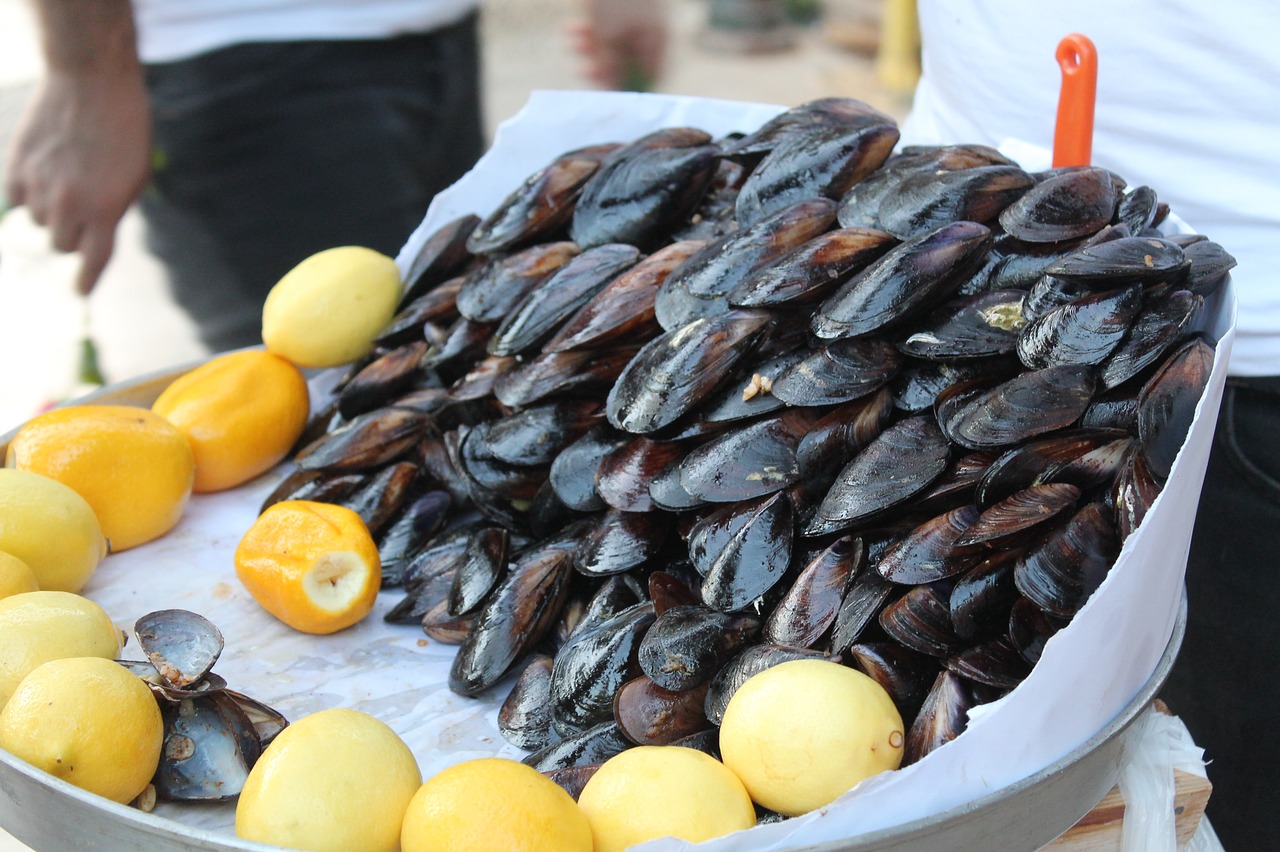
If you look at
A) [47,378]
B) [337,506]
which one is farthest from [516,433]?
[47,378]

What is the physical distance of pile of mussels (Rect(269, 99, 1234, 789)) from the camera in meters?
0.80

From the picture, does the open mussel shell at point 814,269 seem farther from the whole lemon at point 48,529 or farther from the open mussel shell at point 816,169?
the whole lemon at point 48,529

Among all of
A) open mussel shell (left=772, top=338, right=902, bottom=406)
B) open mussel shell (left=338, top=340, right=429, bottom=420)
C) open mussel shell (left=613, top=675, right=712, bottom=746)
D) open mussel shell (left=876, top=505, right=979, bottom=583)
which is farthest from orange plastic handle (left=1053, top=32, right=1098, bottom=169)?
open mussel shell (left=338, top=340, right=429, bottom=420)

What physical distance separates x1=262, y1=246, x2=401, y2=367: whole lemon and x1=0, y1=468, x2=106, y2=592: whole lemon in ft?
1.13

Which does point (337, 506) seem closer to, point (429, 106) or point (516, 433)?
point (516, 433)

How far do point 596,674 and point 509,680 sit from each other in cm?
16

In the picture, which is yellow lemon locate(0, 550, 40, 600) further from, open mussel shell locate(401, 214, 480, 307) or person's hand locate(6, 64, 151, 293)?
person's hand locate(6, 64, 151, 293)

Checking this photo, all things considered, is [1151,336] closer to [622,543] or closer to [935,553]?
[935,553]

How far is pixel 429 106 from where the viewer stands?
2457 mm

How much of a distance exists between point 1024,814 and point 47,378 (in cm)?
401

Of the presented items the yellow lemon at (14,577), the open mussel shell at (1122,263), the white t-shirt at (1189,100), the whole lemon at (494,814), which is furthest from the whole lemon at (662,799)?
the white t-shirt at (1189,100)

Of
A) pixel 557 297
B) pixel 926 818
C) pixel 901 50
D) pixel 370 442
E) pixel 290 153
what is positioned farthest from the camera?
pixel 901 50

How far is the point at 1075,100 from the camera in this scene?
101 centimetres

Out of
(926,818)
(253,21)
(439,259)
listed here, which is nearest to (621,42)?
(253,21)
